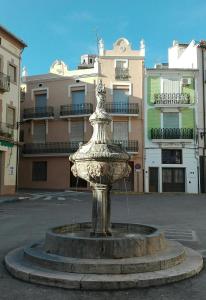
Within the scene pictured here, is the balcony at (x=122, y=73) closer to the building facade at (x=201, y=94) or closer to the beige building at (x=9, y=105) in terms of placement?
the building facade at (x=201, y=94)

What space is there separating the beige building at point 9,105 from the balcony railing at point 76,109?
783cm

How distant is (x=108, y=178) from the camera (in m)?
7.67

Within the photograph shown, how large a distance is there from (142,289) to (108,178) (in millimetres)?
2444

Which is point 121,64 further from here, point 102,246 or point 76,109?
point 102,246

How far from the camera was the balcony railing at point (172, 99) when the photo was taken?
37125 millimetres

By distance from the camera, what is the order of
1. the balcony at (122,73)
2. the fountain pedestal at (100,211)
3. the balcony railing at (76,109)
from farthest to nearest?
the balcony at (122,73)
the balcony railing at (76,109)
the fountain pedestal at (100,211)

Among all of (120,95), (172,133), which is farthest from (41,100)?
(172,133)

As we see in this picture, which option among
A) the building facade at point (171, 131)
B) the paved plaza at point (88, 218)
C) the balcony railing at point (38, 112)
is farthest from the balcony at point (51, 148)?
the paved plaza at point (88, 218)

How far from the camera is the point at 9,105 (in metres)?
30.0

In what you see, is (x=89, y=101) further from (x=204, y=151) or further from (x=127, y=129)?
(x=204, y=151)

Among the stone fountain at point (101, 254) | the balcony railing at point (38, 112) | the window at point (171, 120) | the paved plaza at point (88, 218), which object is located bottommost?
the paved plaza at point (88, 218)

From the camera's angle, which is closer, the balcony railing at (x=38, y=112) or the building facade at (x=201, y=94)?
the building facade at (x=201, y=94)

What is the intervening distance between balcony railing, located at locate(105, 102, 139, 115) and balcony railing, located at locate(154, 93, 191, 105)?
200 cm

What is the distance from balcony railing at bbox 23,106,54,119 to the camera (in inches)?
1528
